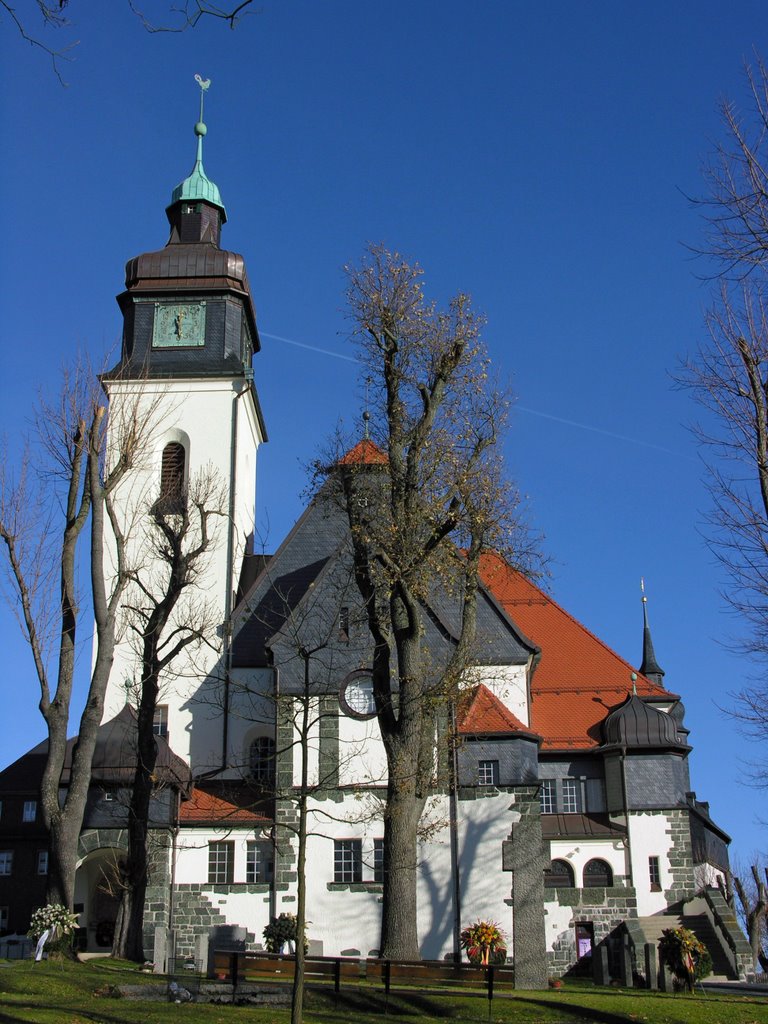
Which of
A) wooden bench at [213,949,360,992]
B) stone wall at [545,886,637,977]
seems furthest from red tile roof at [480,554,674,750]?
wooden bench at [213,949,360,992]

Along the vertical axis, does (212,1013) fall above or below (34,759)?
below

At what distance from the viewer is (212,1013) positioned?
643 inches

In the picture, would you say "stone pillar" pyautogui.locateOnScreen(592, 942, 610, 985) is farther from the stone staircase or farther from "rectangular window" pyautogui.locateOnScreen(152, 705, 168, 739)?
"rectangular window" pyautogui.locateOnScreen(152, 705, 168, 739)

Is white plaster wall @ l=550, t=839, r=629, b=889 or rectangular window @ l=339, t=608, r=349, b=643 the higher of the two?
rectangular window @ l=339, t=608, r=349, b=643

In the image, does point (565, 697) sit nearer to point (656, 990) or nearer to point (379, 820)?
point (379, 820)

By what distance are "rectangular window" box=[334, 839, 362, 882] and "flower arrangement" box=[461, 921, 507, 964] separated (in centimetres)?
Result: 354

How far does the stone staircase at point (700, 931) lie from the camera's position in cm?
2984

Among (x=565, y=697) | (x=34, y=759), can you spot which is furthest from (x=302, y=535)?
(x=34, y=759)

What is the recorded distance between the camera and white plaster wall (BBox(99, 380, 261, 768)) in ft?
111

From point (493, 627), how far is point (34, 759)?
20.9 m

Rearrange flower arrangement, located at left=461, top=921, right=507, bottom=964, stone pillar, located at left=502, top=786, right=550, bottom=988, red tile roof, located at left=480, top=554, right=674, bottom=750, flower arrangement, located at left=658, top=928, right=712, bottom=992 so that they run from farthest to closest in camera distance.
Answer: red tile roof, located at left=480, top=554, right=674, bottom=750 < flower arrangement, located at left=461, top=921, right=507, bottom=964 < flower arrangement, located at left=658, top=928, right=712, bottom=992 < stone pillar, located at left=502, top=786, right=550, bottom=988

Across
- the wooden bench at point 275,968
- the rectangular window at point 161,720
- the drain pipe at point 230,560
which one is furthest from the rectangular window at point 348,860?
the wooden bench at point 275,968

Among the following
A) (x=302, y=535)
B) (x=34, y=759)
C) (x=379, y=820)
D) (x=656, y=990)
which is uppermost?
(x=302, y=535)

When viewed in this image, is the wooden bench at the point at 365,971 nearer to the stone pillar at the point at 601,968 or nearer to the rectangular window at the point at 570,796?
the stone pillar at the point at 601,968
